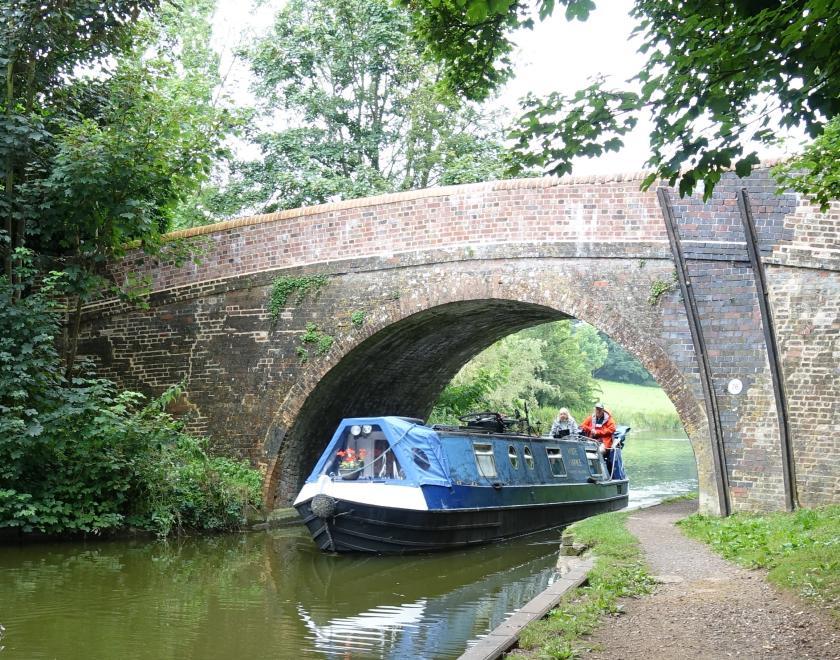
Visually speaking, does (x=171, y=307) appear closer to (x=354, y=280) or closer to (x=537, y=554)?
(x=354, y=280)

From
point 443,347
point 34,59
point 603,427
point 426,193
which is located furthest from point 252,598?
point 603,427

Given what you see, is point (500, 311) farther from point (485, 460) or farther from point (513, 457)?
point (485, 460)

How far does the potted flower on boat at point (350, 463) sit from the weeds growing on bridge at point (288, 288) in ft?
8.30

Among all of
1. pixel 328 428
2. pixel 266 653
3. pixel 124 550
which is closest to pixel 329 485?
pixel 124 550

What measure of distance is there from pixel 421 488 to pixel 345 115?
40.4ft

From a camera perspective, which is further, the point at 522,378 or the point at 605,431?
the point at 522,378

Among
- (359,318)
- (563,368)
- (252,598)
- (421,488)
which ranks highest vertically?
(563,368)

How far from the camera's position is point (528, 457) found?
40.5 feet

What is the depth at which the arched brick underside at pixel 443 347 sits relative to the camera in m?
10.6

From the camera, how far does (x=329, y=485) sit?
10.4m

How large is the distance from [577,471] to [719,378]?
3920mm

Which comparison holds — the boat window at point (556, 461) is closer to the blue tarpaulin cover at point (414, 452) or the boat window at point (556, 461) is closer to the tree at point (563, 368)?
the blue tarpaulin cover at point (414, 452)

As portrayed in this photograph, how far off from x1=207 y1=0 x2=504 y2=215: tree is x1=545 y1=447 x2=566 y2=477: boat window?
24.2ft

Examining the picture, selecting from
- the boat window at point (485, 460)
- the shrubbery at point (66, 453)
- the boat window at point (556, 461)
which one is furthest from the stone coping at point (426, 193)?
the boat window at point (556, 461)
